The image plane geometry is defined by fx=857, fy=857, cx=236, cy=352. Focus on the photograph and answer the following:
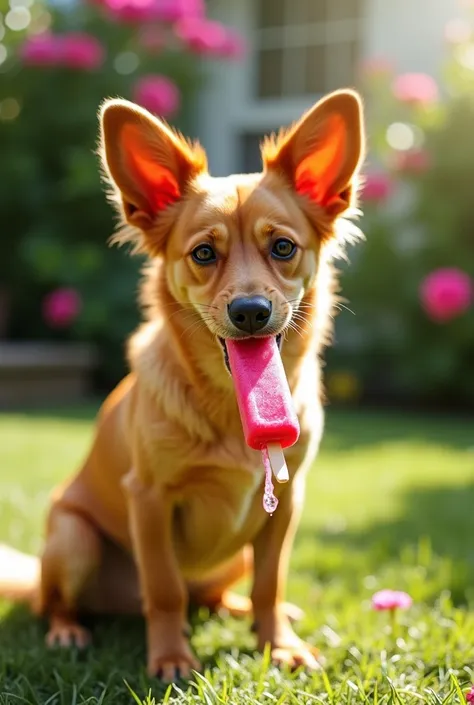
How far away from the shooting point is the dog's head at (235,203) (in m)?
2.54

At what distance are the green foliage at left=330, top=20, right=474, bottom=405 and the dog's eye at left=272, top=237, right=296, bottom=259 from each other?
6.19m

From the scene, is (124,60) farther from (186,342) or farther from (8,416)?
(186,342)

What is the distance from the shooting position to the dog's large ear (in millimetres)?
2676

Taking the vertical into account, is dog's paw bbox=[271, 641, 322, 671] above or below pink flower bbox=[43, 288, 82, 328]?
above

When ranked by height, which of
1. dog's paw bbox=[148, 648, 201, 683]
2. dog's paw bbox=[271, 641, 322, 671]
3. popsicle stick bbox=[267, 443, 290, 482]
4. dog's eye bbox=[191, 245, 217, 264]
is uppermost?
dog's eye bbox=[191, 245, 217, 264]

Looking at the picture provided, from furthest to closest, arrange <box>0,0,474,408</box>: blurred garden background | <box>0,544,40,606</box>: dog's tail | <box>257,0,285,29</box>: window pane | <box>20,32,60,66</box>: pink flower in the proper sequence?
<box>257,0,285,29</box>: window pane
<box>20,32,60,66</box>: pink flower
<box>0,0,474,408</box>: blurred garden background
<box>0,544,40,606</box>: dog's tail

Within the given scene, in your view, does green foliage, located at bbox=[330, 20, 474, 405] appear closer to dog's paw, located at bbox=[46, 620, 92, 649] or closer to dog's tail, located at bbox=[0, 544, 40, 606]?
dog's tail, located at bbox=[0, 544, 40, 606]

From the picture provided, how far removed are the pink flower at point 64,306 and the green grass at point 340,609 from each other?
11.6 ft

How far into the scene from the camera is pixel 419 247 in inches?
361

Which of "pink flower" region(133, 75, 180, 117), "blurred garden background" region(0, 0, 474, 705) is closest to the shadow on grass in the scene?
"blurred garden background" region(0, 0, 474, 705)

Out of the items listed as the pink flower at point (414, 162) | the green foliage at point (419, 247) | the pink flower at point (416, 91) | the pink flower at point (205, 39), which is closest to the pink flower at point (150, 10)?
the pink flower at point (205, 39)

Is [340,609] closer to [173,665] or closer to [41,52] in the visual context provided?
[173,665]

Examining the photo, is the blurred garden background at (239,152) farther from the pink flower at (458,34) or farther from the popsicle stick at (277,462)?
the popsicle stick at (277,462)

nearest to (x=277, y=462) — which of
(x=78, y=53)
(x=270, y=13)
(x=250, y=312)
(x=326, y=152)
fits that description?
(x=250, y=312)
